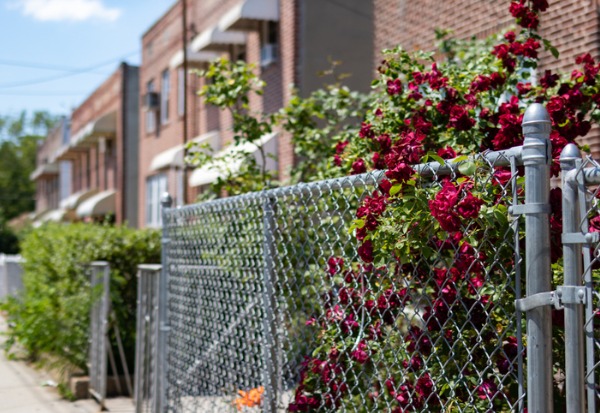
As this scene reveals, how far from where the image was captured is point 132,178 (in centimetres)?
2942

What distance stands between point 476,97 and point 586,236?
112 inches

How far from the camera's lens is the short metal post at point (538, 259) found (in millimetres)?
2760

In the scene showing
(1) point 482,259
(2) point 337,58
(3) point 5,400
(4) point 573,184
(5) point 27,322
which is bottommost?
(3) point 5,400

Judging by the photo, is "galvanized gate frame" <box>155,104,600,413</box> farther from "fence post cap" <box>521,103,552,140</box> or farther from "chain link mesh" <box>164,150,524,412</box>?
"chain link mesh" <box>164,150,524,412</box>

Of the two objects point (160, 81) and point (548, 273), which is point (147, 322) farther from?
point (160, 81)

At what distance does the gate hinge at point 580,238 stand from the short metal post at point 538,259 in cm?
14

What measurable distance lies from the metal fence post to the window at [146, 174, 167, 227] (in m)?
17.1

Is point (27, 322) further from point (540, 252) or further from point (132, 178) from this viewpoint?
point (132, 178)

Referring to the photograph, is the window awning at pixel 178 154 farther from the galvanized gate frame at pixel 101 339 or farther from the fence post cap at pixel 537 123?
the fence post cap at pixel 537 123

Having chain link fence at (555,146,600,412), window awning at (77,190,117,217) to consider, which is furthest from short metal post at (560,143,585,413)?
window awning at (77,190,117,217)

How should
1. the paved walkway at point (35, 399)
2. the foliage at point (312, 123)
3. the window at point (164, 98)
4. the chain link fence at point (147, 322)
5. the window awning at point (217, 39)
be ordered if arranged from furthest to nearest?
the window at point (164, 98) → the window awning at point (217, 39) → the paved walkway at point (35, 399) → the foliage at point (312, 123) → the chain link fence at point (147, 322)

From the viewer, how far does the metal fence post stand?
20.6ft

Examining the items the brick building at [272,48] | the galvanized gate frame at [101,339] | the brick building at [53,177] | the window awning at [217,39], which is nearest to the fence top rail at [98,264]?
the galvanized gate frame at [101,339]

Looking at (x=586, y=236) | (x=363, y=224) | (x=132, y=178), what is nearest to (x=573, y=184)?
(x=586, y=236)
